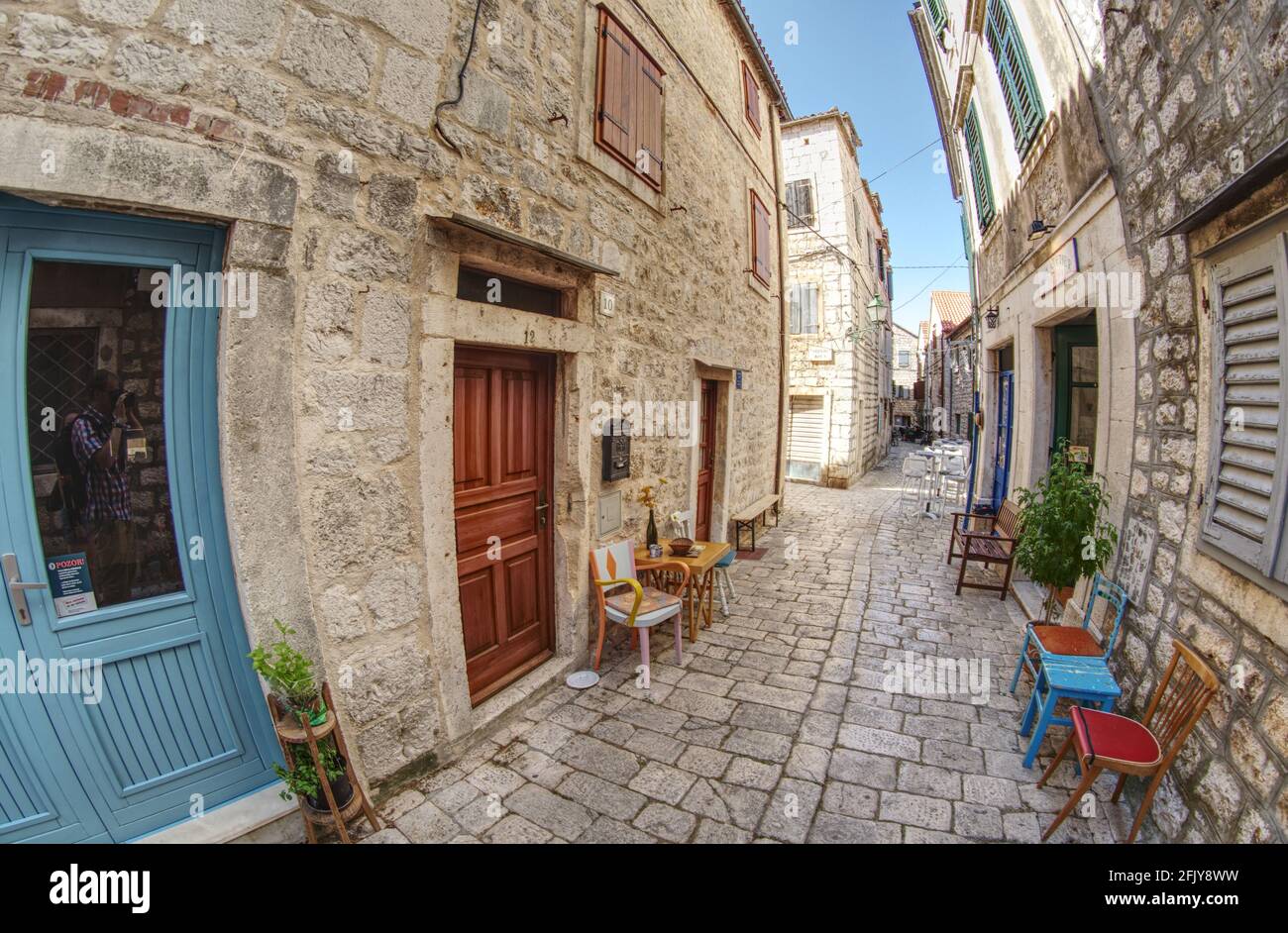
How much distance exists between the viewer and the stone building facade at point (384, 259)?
→ 70.6 inches

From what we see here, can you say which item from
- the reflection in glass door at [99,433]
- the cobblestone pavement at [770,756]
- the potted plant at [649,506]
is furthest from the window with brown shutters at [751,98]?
the reflection in glass door at [99,433]

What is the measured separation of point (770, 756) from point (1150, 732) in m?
1.84

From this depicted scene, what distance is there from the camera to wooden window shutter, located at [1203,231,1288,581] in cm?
193

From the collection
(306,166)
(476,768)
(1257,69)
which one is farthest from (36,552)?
(1257,69)

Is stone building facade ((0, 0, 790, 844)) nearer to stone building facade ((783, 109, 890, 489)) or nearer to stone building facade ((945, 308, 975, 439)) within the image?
stone building facade ((945, 308, 975, 439))

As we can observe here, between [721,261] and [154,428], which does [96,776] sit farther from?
[721,261]

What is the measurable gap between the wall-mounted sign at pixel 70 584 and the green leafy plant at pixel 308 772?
0.95m

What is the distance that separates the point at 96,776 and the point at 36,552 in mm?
905

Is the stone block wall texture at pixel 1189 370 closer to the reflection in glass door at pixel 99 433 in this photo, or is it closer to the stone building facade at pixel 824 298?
the reflection in glass door at pixel 99 433

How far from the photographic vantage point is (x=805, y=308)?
13.3 m

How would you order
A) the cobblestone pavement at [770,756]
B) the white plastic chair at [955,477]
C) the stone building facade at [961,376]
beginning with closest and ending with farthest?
the cobblestone pavement at [770,756] < the white plastic chair at [955,477] < the stone building facade at [961,376]

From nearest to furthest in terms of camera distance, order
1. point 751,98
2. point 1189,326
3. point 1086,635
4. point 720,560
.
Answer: point 1189,326 < point 1086,635 < point 720,560 < point 751,98

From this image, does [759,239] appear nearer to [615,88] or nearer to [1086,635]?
[615,88]

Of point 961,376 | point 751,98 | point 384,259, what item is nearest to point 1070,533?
point 384,259
